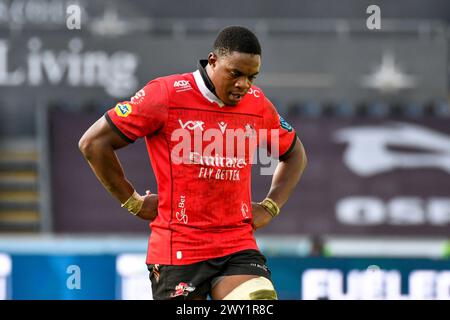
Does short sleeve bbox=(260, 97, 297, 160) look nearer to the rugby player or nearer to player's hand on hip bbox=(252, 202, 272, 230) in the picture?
the rugby player

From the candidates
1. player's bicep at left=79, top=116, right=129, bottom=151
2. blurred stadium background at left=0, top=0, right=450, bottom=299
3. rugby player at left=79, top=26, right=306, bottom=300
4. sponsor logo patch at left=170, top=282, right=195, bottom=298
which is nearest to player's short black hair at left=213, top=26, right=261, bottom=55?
rugby player at left=79, top=26, right=306, bottom=300

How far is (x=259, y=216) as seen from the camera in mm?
6059

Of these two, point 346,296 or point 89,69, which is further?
point 89,69

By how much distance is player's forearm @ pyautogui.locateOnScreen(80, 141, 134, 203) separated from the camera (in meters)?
5.80

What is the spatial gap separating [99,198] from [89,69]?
1759mm

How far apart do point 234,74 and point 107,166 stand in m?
0.85

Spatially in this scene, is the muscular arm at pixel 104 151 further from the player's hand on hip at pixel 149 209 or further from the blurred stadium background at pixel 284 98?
the blurred stadium background at pixel 284 98

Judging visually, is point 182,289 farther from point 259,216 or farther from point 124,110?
point 124,110

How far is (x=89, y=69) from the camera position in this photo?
47.3 ft

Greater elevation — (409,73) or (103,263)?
(409,73)

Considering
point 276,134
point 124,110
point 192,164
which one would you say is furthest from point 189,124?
point 276,134
